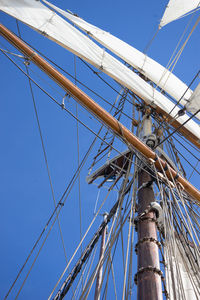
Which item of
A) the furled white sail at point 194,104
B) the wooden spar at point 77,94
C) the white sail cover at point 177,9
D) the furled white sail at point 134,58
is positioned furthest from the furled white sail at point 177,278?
the white sail cover at point 177,9

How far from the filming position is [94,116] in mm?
4824

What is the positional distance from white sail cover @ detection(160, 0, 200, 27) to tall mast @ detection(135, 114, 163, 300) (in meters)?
7.03

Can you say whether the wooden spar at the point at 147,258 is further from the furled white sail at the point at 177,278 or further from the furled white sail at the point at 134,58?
the furled white sail at the point at 134,58

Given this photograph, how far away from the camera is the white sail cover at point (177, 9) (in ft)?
30.2

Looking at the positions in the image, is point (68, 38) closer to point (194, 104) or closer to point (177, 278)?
point (194, 104)

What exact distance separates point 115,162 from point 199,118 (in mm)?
4402

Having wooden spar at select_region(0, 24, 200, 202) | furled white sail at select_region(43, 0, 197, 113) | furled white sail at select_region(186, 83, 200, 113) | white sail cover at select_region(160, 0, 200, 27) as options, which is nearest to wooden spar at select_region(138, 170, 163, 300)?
wooden spar at select_region(0, 24, 200, 202)

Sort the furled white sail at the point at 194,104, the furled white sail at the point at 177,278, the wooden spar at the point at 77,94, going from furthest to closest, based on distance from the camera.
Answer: the furled white sail at the point at 194,104 < the wooden spar at the point at 77,94 < the furled white sail at the point at 177,278

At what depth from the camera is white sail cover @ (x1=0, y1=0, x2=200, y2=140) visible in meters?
6.22

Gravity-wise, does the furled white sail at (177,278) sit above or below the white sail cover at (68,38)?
below

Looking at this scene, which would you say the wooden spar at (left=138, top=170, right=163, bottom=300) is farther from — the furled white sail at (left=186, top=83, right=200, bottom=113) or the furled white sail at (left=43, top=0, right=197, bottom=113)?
the furled white sail at (left=43, top=0, right=197, bottom=113)

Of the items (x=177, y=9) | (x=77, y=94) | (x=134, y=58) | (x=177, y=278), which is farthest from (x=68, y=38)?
(x=177, y=278)

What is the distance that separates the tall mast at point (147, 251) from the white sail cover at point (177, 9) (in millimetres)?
7032

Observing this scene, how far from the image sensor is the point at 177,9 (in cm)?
938
